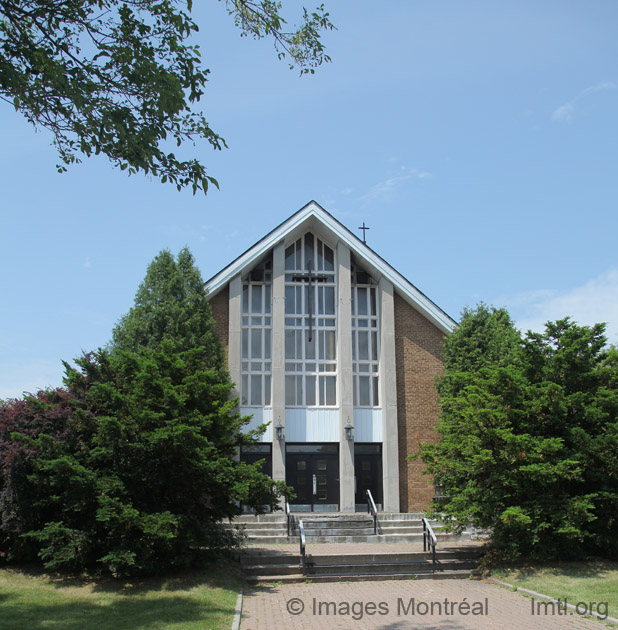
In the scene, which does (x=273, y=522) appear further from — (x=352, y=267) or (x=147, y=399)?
(x=352, y=267)

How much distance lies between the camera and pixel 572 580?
1172 cm

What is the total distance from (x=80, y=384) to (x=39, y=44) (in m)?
7.44

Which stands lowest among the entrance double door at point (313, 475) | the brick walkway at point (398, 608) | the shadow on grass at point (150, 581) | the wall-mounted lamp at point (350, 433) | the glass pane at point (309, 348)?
the brick walkway at point (398, 608)

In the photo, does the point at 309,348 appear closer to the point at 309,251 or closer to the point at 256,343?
the point at 256,343

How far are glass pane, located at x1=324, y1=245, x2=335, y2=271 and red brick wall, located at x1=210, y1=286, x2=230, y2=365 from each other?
374 cm

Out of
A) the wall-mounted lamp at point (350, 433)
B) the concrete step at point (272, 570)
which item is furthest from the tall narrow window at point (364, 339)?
the concrete step at point (272, 570)

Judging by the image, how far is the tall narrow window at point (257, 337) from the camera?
→ 22.1m

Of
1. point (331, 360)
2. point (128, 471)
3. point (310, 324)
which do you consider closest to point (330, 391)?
point (331, 360)

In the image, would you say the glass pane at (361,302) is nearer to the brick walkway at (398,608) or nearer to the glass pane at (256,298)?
the glass pane at (256,298)

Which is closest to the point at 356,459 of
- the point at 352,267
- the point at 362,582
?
the point at 352,267


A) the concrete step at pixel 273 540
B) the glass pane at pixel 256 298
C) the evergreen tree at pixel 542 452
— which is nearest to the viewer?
the evergreen tree at pixel 542 452

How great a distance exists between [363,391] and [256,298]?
5017 mm

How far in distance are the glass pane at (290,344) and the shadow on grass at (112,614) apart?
12578mm

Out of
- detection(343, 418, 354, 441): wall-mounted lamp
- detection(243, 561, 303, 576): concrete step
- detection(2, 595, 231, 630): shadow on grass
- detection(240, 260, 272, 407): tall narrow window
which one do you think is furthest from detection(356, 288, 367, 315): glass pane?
detection(2, 595, 231, 630): shadow on grass
